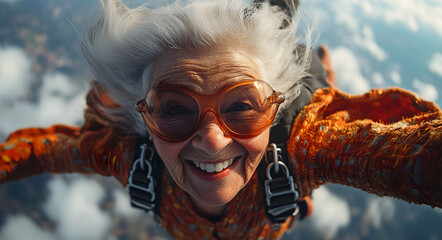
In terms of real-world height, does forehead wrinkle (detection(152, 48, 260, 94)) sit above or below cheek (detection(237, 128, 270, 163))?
above

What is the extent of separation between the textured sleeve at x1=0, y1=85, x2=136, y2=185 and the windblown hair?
0.66 ft

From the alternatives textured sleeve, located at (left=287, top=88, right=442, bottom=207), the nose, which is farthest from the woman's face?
textured sleeve, located at (left=287, top=88, right=442, bottom=207)

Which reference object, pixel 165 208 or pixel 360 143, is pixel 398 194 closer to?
pixel 360 143

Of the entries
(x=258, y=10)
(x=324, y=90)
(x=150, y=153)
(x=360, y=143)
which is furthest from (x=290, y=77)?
(x=150, y=153)

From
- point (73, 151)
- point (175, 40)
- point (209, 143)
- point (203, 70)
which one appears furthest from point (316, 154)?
point (73, 151)

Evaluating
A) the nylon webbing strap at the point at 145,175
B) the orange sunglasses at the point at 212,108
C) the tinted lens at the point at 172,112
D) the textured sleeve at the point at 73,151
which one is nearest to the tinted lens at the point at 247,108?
the orange sunglasses at the point at 212,108

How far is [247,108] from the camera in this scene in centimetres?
96

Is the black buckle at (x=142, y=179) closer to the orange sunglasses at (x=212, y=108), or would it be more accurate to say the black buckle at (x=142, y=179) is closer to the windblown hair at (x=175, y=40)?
the windblown hair at (x=175, y=40)

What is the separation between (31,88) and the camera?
5106cm

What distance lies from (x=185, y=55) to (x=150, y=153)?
67 cm

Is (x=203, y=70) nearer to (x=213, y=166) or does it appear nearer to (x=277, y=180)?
(x=213, y=166)

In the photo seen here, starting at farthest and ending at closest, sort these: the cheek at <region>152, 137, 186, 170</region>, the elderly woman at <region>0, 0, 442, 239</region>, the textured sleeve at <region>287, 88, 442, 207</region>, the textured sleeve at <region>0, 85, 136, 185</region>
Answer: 1. the textured sleeve at <region>0, 85, 136, 185</region>
2. the cheek at <region>152, 137, 186, 170</region>
3. the elderly woman at <region>0, 0, 442, 239</region>
4. the textured sleeve at <region>287, 88, 442, 207</region>

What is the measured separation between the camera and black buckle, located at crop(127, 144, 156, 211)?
133 centimetres

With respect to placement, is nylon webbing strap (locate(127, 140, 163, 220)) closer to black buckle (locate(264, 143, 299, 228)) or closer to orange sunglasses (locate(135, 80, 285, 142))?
orange sunglasses (locate(135, 80, 285, 142))
